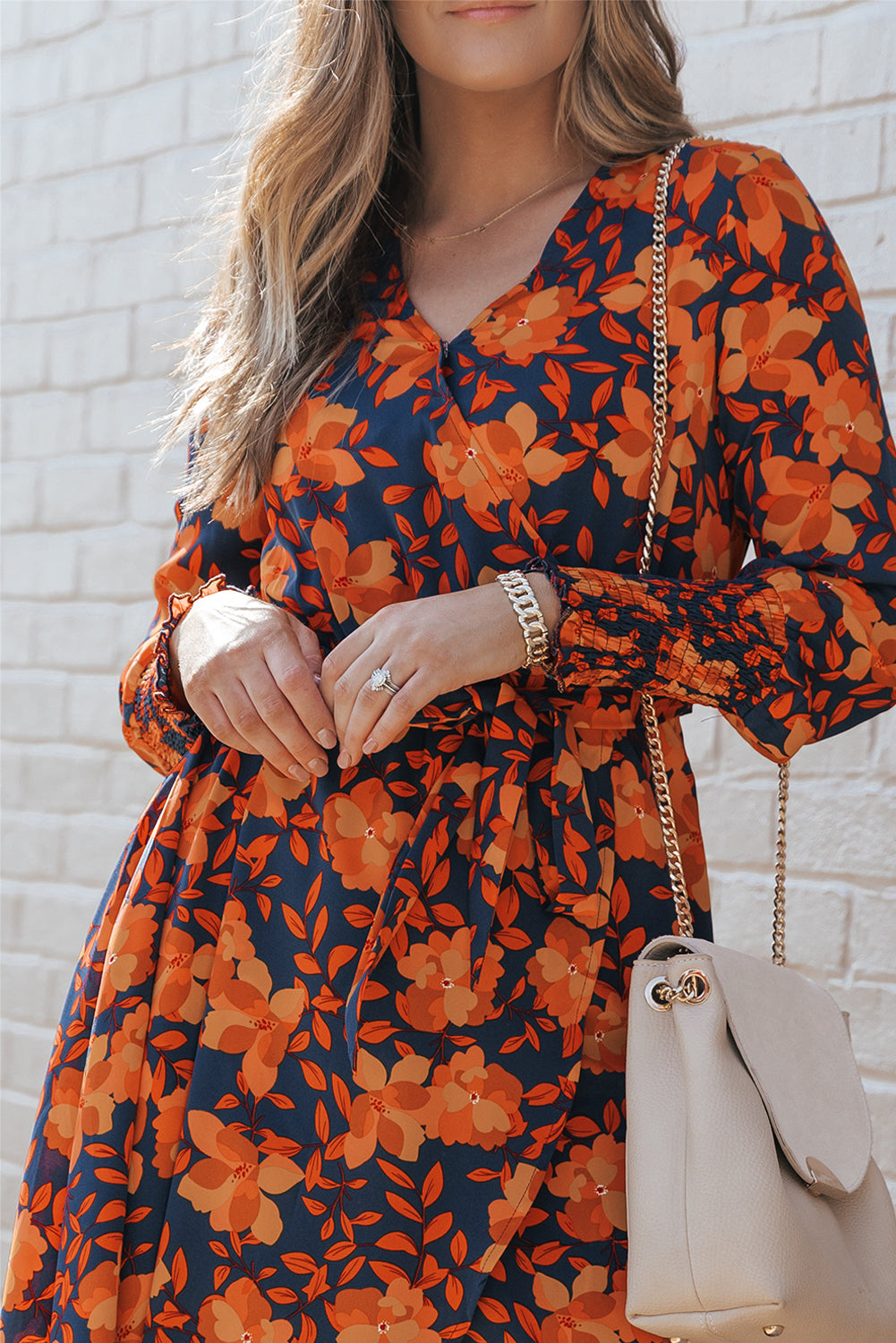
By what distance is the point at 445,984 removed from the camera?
1.00m

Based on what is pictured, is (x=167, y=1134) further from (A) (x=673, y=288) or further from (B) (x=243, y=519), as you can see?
(A) (x=673, y=288)

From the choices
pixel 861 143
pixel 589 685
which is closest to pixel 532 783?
pixel 589 685

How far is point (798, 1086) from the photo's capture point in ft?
3.04

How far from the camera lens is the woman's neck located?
1283mm

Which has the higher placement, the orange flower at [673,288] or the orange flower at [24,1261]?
the orange flower at [673,288]

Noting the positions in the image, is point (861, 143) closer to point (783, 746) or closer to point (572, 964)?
point (783, 746)

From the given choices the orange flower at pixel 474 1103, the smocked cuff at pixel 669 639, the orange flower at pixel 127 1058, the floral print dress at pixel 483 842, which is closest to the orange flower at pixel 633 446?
the floral print dress at pixel 483 842

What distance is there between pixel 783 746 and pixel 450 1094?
12.9 inches

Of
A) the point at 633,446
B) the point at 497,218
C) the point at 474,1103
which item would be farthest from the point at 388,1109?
the point at 497,218

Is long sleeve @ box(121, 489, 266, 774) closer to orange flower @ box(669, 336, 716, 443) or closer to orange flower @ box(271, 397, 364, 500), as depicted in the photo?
orange flower @ box(271, 397, 364, 500)

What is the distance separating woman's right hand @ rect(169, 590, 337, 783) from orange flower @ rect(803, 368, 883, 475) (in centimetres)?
40

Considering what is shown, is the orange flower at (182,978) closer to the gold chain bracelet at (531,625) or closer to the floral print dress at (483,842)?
the floral print dress at (483,842)

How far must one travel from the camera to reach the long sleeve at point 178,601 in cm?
123

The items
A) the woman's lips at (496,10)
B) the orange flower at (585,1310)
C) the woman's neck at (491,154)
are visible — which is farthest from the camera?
the woman's neck at (491,154)
